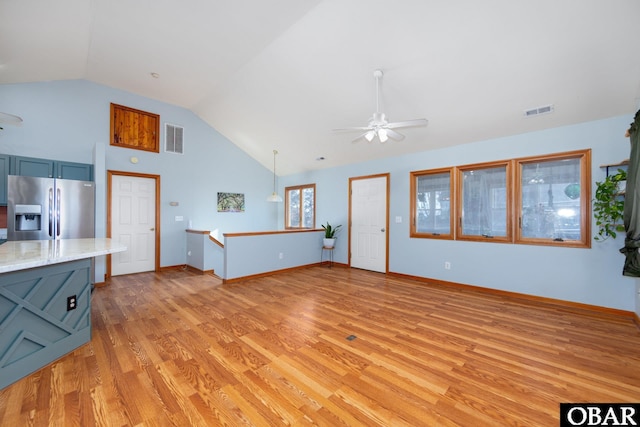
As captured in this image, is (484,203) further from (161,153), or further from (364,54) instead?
(161,153)

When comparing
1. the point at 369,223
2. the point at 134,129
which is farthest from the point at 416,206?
the point at 134,129

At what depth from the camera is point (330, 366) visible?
2.11 meters

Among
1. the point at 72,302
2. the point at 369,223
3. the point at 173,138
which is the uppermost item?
the point at 173,138

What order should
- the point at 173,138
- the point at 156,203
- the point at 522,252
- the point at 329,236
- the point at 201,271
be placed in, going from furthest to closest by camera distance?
1. the point at 329,236
2. the point at 173,138
3. the point at 156,203
4. the point at 201,271
5. the point at 522,252

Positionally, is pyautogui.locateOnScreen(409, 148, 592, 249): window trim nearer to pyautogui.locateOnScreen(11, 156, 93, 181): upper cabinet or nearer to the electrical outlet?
the electrical outlet

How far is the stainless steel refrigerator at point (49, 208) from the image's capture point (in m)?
3.53

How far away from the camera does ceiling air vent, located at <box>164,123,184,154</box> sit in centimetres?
562

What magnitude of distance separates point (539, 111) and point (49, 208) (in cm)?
714

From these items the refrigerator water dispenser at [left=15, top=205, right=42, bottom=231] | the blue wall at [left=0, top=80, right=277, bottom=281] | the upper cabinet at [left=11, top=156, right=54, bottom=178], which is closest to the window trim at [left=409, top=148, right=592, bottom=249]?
the blue wall at [left=0, top=80, right=277, bottom=281]

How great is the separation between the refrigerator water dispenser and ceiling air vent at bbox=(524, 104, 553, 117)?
280 inches

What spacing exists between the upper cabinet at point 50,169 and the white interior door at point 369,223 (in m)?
5.21

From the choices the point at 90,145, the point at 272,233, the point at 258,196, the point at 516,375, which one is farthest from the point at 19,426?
the point at 258,196

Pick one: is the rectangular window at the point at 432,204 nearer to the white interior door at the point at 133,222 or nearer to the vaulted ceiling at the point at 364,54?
the vaulted ceiling at the point at 364,54

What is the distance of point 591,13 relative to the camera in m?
2.30
